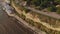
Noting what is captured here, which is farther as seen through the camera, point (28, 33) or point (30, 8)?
point (30, 8)

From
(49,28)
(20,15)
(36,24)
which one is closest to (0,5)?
(20,15)

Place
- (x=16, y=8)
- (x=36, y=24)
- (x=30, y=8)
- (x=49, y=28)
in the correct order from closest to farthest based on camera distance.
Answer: (x=49, y=28), (x=36, y=24), (x=30, y=8), (x=16, y=8)

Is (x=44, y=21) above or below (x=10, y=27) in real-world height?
above

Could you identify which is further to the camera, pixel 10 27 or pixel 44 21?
pixel 10 27

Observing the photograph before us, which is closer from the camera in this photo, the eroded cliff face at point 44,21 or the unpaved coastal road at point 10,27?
the eroded cliff face at point 44,21

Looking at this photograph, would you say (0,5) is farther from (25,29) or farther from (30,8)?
(25,29)

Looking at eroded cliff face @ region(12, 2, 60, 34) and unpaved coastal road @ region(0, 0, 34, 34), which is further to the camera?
unpaved coastal road @ region(0, 0, 34, 34)

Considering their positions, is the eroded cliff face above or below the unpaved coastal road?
above

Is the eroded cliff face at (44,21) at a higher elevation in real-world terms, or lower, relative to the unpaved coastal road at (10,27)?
higher
